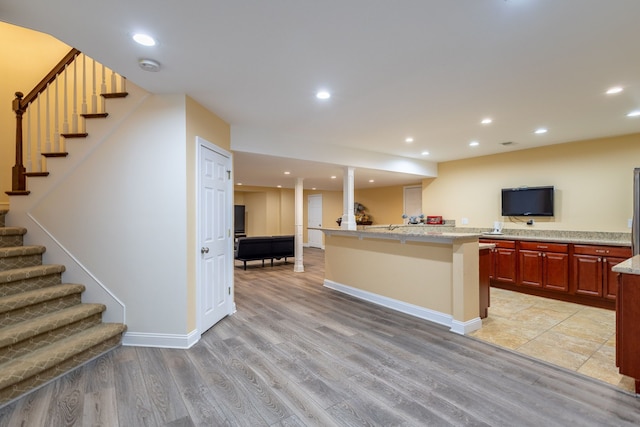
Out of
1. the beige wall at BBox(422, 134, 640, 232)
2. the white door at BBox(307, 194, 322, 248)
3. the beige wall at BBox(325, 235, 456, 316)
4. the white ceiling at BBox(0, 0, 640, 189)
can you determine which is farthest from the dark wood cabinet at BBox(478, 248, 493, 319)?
the white door at BBox(307, 194, 322, 248)

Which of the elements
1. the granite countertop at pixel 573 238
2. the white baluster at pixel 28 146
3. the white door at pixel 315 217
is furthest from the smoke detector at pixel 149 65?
the white door at pixel 315 217

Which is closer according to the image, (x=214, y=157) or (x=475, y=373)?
(x=475, y=373)

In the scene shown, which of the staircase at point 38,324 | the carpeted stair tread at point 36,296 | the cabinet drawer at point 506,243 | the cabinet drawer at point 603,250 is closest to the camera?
the staircase at point 38,324

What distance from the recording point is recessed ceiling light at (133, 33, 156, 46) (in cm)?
194

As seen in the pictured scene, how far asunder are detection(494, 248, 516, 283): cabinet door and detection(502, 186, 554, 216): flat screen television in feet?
2.58

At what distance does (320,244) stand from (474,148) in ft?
23.4

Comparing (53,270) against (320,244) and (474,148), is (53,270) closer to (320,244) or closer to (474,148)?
(474,148)

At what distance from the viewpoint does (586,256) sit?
4.27 meters

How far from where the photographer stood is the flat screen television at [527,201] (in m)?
5.02

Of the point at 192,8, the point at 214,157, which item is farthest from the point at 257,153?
the point at 192,8

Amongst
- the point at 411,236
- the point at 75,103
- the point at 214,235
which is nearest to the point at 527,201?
the point at 411,236

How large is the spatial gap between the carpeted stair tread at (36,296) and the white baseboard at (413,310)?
346cm

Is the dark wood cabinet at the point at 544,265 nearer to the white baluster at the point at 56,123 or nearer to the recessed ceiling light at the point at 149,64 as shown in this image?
the recessed ceiling light at the point at 149,64

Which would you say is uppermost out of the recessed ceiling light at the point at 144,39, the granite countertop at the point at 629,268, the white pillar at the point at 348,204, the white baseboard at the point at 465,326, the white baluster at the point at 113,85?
the white baluster at the point at 113,85
